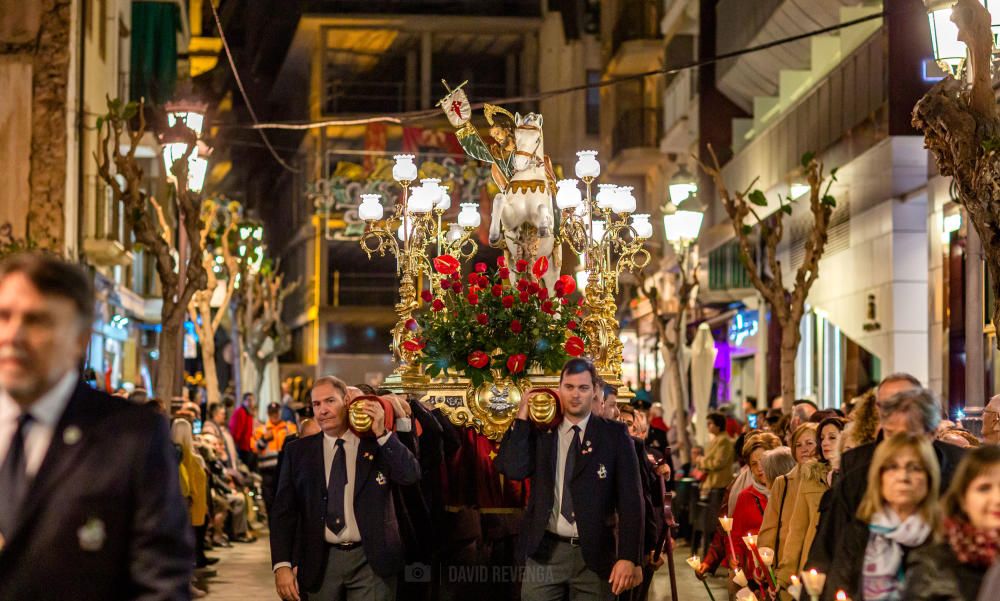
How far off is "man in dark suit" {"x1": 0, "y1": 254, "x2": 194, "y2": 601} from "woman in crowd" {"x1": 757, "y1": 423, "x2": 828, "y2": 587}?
5864mm

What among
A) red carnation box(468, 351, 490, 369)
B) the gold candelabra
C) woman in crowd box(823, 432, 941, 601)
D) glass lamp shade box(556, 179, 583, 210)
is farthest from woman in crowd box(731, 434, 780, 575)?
woman in crowd box(823, 432, 941, 601)

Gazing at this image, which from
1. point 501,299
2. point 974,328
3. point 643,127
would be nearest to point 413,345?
point 501,299

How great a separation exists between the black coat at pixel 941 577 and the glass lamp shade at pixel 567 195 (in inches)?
377

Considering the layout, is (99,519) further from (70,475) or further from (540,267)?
(540,267)

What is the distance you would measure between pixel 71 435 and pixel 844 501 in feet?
11.5

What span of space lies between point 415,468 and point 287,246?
211 ft

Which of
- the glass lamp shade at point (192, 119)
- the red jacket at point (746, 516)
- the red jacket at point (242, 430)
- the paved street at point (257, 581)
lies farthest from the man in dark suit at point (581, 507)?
the red jacket at point (242, 430)

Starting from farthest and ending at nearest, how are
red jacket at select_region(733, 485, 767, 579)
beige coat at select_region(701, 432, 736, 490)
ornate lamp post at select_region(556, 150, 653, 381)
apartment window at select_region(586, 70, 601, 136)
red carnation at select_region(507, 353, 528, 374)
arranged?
1. apartment window at select_region(586, 70, 601, 136)
2. beige coat at select_region(701, 432, 736, 490)
3. ornate lamp post at select_region(556, 150, 653, 381)
4. red carnation at select_region(507, 353, 528, 374)
5. red jacket at select_region(733, 485, 767, 579)

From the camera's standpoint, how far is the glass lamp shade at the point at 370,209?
55.4 ft

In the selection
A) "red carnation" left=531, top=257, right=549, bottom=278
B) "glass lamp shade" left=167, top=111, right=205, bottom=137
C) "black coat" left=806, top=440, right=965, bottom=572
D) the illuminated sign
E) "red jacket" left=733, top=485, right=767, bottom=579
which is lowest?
"red jacket" left=733, top=485, right=767, bottom=579

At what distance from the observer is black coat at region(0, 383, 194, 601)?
4.61 meters

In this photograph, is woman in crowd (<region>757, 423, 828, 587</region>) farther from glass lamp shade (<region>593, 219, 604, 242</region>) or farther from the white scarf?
glass lamp shade (<region>593, 219, 604, 242</region>)

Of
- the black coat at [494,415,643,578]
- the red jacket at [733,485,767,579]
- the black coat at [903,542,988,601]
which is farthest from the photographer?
the red jacket at [733,485,767,579]

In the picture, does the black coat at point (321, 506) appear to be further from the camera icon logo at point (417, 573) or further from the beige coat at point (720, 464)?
the beige coat at point (720, 464)
